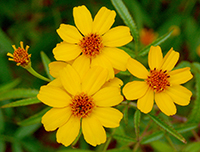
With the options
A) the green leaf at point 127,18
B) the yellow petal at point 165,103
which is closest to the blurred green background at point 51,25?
the green leaf at point 127,18

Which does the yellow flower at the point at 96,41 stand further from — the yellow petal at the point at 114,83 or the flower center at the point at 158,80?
the flower center at the point at 158,80

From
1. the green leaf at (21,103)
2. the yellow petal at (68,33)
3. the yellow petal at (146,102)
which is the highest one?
the yellow petal at (68,33)

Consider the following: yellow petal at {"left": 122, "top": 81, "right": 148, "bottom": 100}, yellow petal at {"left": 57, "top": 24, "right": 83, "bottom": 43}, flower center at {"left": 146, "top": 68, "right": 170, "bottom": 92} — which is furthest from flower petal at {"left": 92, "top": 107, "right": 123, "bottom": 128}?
yellow petal at {"left": 57, "top": 24, "right": 83, "bottom": 43}

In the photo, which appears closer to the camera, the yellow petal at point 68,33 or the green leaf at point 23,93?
the yellow petal at point 68,33

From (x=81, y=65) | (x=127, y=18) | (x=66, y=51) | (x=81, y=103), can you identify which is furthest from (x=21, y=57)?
(x=127, y=18)

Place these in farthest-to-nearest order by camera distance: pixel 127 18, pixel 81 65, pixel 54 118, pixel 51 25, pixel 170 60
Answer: pixel 51 25
pixel 127 18
pixel 170 60
pixel 81 65
pixel 54 118

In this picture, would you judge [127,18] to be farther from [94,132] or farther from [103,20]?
[94,132]
